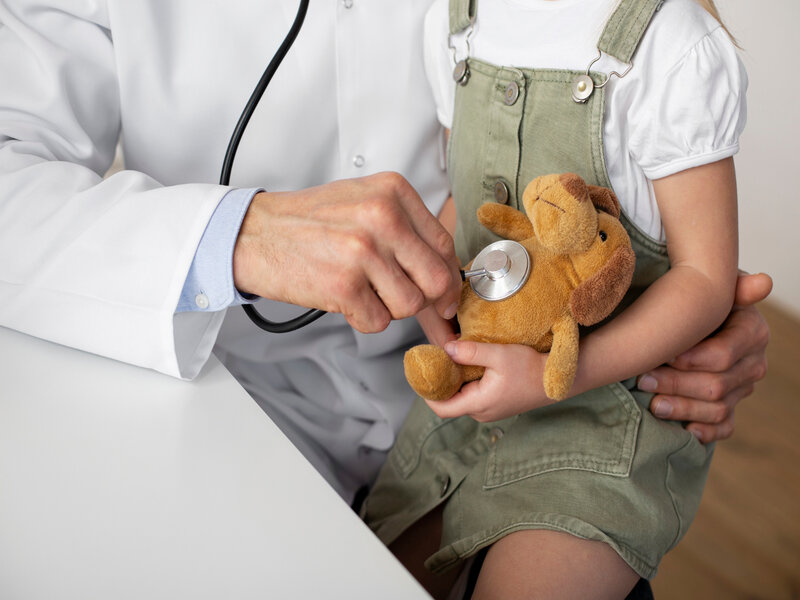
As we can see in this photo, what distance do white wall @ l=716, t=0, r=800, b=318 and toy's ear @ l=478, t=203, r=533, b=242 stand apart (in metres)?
1.28

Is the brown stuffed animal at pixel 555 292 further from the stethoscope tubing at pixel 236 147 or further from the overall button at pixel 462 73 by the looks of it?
the overall button at pixel 462 73

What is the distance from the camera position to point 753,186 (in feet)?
6.31

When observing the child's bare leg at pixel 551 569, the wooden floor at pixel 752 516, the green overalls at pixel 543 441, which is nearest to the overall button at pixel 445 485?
the green overalls at pixel 543 441

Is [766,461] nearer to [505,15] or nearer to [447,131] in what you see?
[447,131]

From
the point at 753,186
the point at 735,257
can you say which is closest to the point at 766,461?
the point at 753,186

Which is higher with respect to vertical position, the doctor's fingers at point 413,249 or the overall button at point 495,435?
the doctor's fingers at point 413,249

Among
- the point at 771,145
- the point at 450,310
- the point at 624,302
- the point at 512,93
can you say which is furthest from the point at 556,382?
the point at 771,145

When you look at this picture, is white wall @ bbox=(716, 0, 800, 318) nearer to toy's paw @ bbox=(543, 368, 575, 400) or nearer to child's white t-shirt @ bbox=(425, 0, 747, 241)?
child's white t-shirt @ bbox=(425, 0, 747, 241)

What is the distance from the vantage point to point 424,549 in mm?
856

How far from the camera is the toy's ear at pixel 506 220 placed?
69cm

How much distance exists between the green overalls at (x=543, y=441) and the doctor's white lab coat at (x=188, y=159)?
0.09 metres

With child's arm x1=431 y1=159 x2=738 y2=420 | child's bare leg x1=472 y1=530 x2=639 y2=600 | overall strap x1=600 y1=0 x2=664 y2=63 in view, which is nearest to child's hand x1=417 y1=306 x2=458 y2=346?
child's arm x1=431 y1=159 x2=738 y2=420

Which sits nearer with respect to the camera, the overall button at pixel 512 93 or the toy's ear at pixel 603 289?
the toy's ear at pixel 603 289

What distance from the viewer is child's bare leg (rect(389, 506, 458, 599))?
0.84m
